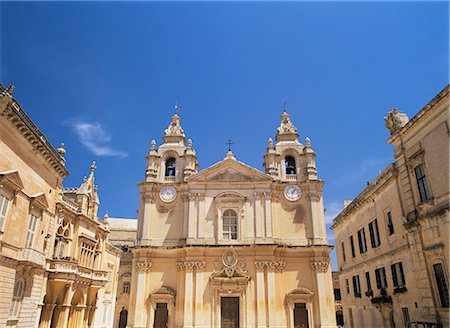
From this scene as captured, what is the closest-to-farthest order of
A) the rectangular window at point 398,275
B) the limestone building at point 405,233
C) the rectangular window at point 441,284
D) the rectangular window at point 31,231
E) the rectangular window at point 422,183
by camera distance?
the rectangular window at point 441,284 → the limestone building at point 405,233 → the rectangular window at point 422,183 → the rectangular window at point 31,231 → the rectangular window at point 398,275

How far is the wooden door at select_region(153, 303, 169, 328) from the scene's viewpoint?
953 inches

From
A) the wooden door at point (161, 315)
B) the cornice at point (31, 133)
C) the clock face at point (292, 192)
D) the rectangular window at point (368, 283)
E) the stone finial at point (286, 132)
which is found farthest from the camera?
the stone finial at point (286, 132)

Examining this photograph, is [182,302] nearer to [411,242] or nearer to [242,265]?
[242,265]

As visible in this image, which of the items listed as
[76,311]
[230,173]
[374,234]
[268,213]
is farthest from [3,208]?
[374,234]

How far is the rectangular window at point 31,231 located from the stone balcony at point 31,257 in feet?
1.56

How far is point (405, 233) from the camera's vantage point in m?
18.1

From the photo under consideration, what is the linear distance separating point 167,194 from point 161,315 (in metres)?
9.25

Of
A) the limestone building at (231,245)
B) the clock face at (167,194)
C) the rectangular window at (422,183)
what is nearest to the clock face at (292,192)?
the limestone building at (231,245)

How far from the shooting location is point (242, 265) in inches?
990

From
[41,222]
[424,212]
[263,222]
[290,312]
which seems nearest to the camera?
[424,212]

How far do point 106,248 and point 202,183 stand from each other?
34.4 feet

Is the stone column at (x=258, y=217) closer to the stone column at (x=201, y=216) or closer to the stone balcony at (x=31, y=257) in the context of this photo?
the stone column at (x=201, y=216)

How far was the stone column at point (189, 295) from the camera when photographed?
926 inches

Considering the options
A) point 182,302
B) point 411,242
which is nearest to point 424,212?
point 411,242
